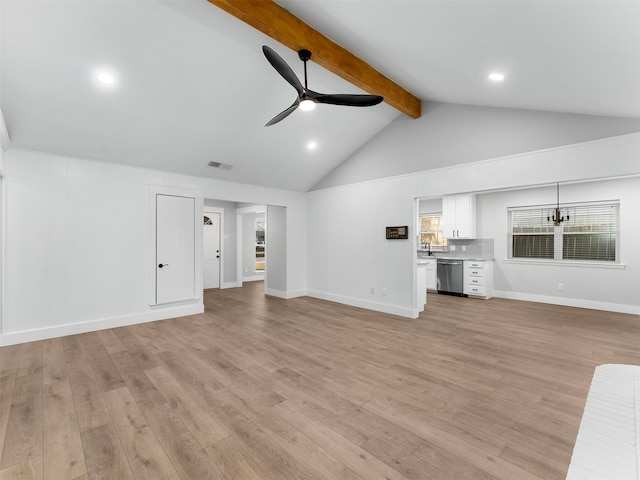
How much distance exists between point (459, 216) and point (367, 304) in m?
3.34

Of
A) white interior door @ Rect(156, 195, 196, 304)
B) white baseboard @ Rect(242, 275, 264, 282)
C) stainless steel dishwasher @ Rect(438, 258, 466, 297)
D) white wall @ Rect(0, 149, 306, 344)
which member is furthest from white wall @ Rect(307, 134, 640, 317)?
white baseboard @ Rect(242, 275, 264, 282)

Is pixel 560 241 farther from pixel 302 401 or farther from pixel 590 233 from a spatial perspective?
pixel 302 401

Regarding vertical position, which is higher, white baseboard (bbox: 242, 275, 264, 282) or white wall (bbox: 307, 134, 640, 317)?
white wall (bbox: 307, 134, 640, 317)

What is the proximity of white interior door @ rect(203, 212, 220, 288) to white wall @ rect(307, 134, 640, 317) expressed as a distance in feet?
9.50

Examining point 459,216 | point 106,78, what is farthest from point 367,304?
point 106,78

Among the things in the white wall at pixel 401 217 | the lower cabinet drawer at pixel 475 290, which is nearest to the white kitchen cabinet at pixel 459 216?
the white wall at pixel 401 217

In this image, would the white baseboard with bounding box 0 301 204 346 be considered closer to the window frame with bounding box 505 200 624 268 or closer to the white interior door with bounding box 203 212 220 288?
the white interior door with bounding box 203 212 220 288

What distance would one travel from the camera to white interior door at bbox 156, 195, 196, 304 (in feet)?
16.3

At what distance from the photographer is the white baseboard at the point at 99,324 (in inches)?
150

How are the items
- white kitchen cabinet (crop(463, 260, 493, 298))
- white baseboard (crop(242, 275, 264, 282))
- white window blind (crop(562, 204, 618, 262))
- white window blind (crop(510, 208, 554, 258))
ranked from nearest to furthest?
white window blind (crop(562, 204, 618, 262)), white window blind (crop(510, 208, 554, 258)), white kitchen cabinet (crop(463, 260, 493, 298)), white baseboard (crop(242, 275, 264, 282))

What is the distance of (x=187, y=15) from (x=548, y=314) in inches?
265

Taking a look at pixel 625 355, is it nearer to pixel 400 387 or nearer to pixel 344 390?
pixel 400 387

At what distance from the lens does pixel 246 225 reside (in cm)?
921

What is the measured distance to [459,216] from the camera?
7.18 meters
